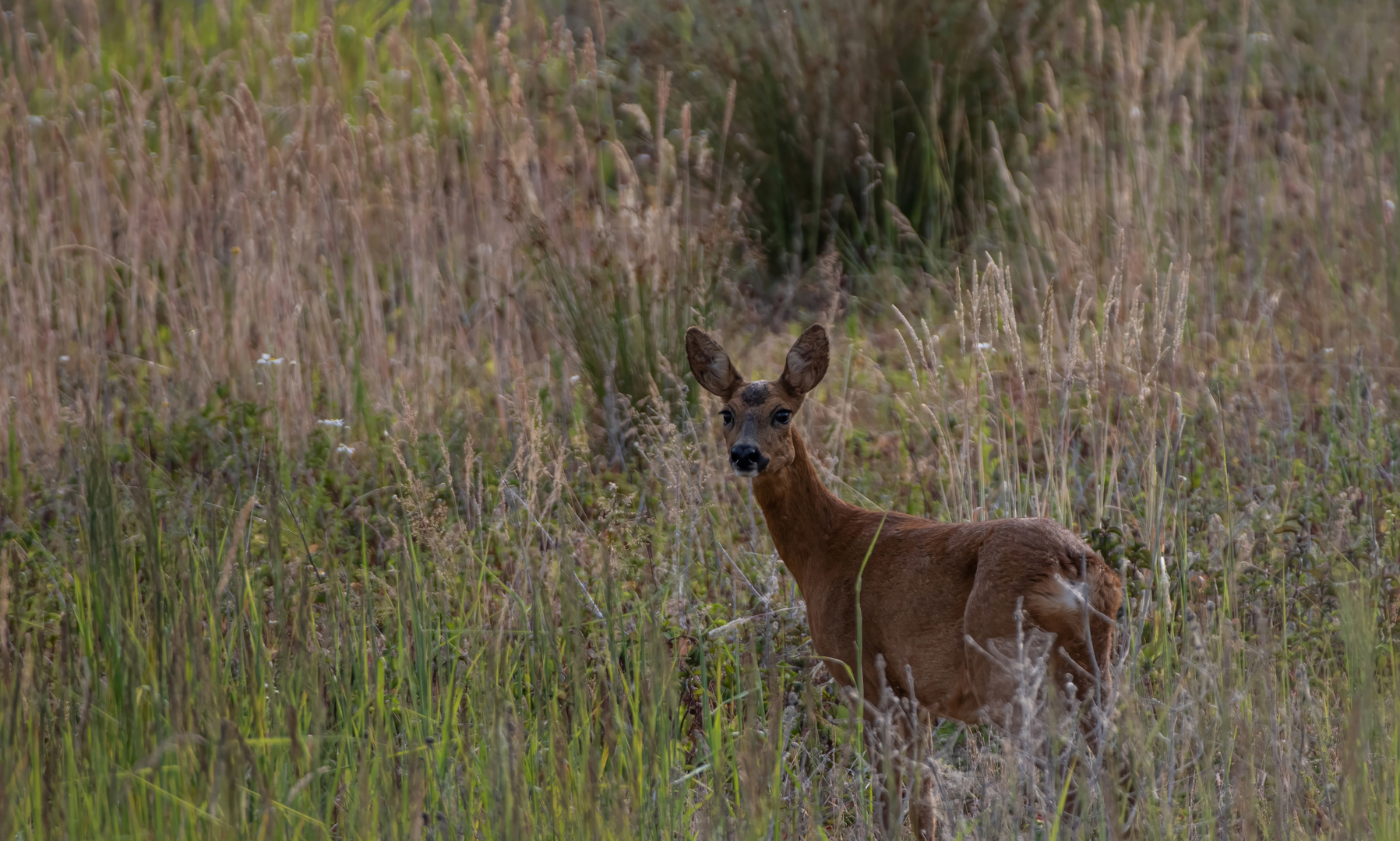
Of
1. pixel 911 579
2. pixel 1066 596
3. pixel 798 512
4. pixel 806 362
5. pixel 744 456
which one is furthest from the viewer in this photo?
pixel 806 362

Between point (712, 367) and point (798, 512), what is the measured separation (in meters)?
0.48

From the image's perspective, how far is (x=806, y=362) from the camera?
3.81m

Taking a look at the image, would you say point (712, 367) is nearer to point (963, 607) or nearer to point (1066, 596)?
point (963, 607)

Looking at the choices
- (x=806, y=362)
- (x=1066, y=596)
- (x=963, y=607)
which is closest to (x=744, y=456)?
(x=806, y=362)

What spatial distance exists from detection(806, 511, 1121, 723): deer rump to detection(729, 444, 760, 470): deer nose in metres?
0.31

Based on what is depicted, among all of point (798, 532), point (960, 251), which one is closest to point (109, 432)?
point (798, 532)

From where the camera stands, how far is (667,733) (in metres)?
2.66

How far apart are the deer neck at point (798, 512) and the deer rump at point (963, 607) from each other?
5 cm

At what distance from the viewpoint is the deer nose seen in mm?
3521

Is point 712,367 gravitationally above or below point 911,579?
above

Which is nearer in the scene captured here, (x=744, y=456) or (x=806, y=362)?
(x=744, y=456)

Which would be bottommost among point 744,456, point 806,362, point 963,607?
point 963,607

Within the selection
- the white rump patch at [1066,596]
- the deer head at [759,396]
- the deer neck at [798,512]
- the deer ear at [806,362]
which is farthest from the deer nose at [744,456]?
the white rump patch at [1066,596]

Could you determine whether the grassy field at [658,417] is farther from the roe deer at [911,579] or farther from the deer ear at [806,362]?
the deer ear at [806,362]
